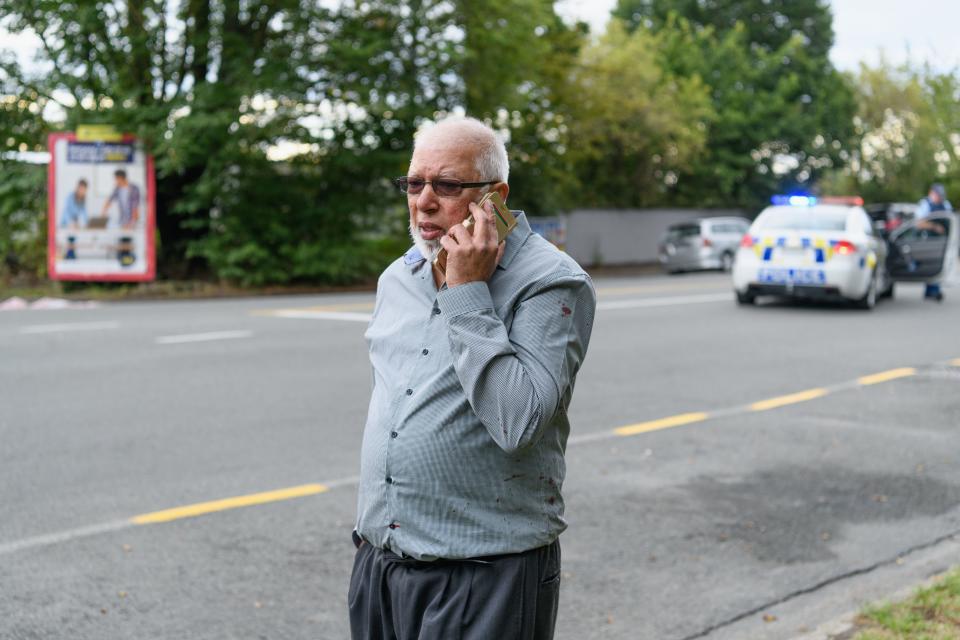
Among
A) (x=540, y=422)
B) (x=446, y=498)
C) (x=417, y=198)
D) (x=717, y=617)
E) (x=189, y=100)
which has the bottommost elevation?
(x=717, y=617)

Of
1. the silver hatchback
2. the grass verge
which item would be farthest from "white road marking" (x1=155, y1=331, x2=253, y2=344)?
the silver hatchback

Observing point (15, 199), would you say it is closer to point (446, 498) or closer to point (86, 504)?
point (86, 504)

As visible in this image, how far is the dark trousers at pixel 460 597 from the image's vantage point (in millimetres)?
2418

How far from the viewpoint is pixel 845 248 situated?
54.1ft

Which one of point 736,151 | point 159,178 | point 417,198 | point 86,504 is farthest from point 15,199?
point 736,151

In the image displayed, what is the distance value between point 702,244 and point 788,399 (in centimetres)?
2314

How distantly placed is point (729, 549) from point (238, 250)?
59.9 feet

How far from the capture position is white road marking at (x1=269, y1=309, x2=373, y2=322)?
1557cm

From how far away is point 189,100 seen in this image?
2136 centimetres

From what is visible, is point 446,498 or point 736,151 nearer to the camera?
point 446,498

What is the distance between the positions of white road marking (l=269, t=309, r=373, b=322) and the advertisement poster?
6.50 metres

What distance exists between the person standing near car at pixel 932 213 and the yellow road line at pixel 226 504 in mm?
14287

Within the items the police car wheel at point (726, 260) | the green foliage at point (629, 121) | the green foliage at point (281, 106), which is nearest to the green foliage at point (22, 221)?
the green foliage at point (281, 106)

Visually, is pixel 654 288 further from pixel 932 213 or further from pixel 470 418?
pixel 470 418
